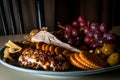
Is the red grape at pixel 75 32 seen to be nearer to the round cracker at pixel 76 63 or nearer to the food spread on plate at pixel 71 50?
the food spread on plate at pixel 71 50

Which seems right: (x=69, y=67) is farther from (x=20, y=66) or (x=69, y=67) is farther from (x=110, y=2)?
(x=110, y=2)

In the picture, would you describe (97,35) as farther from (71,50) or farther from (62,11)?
(62,11)

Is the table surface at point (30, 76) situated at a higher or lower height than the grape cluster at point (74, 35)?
lower

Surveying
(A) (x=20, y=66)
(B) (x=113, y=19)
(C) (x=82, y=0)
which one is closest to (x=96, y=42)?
(A) (x=20, y=66)

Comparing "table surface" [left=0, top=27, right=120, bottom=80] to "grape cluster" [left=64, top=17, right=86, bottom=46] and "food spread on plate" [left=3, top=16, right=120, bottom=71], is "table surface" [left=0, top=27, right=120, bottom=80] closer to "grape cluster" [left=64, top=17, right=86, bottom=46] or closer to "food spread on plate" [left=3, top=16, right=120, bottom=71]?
"food spread on plate" [left=3, top=16, right=120, bottom=71]

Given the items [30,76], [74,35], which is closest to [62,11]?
[74,35]

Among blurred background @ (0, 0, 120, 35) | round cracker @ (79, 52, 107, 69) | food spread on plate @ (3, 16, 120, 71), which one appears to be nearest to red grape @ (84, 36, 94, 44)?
food spread on plate @ (3, 16, 120, 71)

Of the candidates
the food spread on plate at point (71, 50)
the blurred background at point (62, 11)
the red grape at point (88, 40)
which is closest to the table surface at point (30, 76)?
the food spread on plate at point (71, 50)

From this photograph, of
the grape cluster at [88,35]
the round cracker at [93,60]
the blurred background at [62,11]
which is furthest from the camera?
the blurred background at [62,11]
